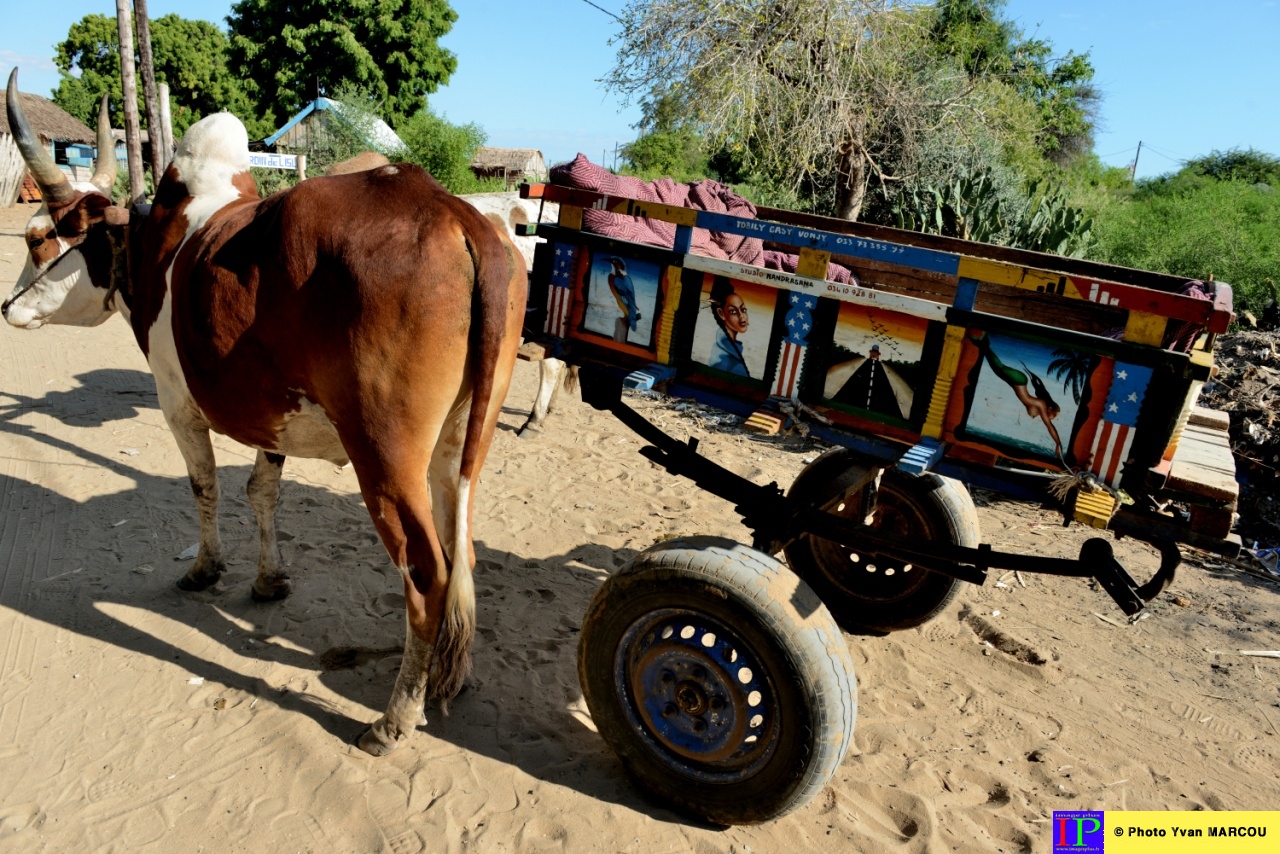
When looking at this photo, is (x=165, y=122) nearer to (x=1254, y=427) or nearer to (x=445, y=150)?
(x=445, y=150)

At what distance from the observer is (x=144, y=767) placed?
3113 mm

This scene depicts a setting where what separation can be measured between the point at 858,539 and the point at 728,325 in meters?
0.93

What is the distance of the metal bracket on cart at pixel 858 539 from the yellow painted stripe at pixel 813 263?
826 mm

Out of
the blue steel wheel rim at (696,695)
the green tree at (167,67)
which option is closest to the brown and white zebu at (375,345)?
the blue steel wheel rim at (696,695)

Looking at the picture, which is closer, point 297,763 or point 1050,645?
point 297,763

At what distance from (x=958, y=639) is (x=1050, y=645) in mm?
502

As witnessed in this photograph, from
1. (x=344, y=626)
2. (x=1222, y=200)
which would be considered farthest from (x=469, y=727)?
(x=1222, y=200)

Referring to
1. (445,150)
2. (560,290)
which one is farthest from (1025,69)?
(560,290)

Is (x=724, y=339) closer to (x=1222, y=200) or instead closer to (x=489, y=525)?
(x=489, y=525)

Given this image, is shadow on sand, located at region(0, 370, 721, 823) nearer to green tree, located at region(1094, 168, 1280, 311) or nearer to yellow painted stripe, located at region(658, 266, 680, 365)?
yellow painted stripe, located at region(658, 266, 680, 365)

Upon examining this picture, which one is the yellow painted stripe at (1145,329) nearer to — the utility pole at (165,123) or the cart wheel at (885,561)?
the cart wheel at (885,561)

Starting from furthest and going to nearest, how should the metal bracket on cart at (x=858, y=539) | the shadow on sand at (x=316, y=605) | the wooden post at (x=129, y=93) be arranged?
the wooden post at (x=129, y=93)
the shadow on sand at (x=316, y=605)
the metal bracket on cart at (x=858, y=539)

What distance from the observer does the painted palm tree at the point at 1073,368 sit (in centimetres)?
243

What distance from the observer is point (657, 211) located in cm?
315
